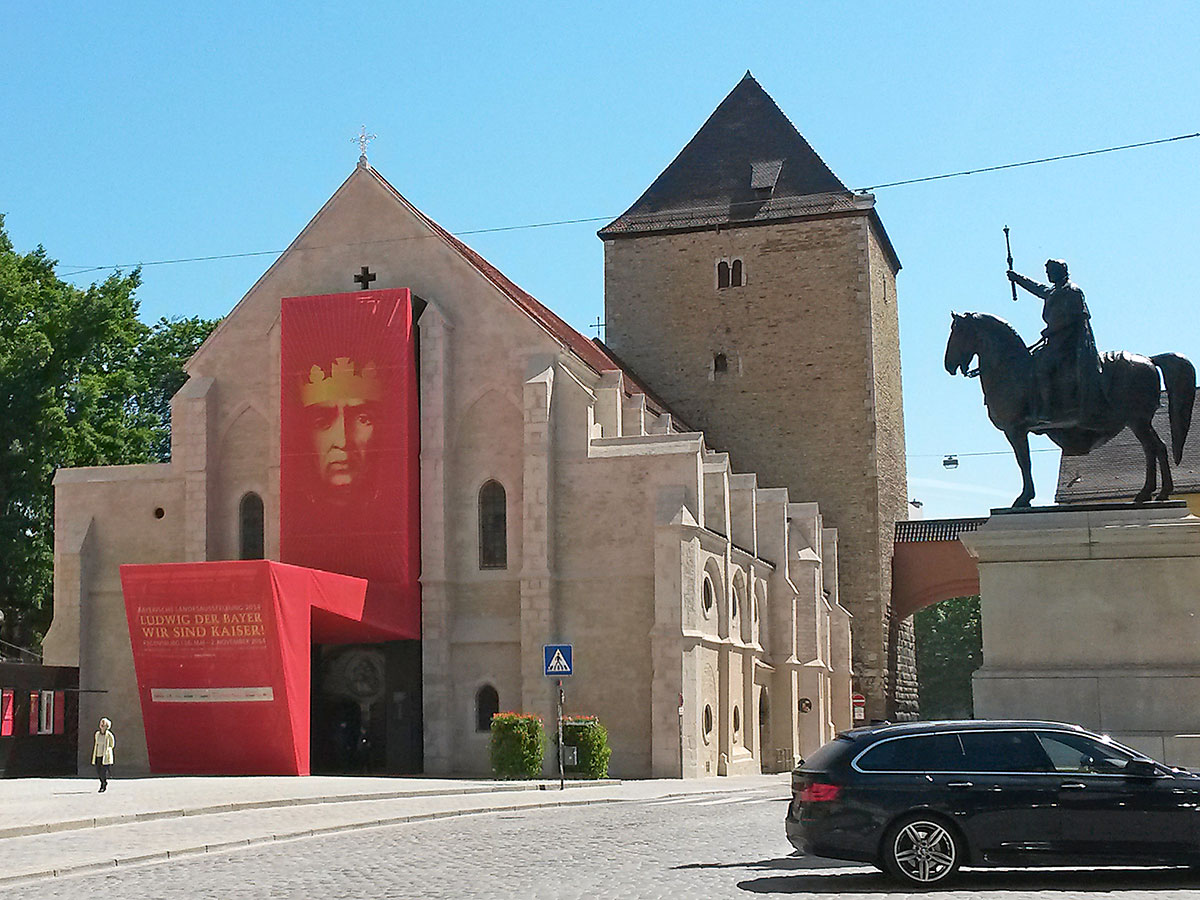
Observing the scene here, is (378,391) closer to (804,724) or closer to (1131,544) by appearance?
(804,724)

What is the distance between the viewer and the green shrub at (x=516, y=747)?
34500 millimetres

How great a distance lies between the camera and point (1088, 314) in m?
17.9

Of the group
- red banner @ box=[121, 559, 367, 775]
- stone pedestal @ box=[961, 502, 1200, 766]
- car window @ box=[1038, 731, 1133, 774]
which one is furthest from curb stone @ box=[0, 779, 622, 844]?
car window @ box=[1038, 731, 1133, 774]

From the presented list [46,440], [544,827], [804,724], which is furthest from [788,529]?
[544,827]

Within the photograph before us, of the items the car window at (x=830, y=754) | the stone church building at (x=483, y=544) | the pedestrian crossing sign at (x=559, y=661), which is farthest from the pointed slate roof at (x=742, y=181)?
the car window at (x=830, y=754)

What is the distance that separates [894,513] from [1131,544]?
4345 centimetres

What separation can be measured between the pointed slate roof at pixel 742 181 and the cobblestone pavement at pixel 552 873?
42751 millimetres

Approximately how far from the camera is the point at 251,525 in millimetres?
42969

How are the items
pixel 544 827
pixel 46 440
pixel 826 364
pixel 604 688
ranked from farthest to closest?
1. pixel 826 364
2. pixel 46 440
3. pixel 604 688
4. pixel 544 827

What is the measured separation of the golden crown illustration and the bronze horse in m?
24.3

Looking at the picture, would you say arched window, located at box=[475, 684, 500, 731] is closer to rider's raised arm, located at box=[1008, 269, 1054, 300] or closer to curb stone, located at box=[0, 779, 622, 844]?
curb stone, located at box=[0, 779, 622, 844]

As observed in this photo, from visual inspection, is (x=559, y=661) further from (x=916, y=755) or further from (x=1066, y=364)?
(x=916, y=755)

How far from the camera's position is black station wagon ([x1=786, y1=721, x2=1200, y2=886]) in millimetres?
12188

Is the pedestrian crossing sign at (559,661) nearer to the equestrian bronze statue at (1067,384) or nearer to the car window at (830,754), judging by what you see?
the equestrian bronze statue at (1067,384)
